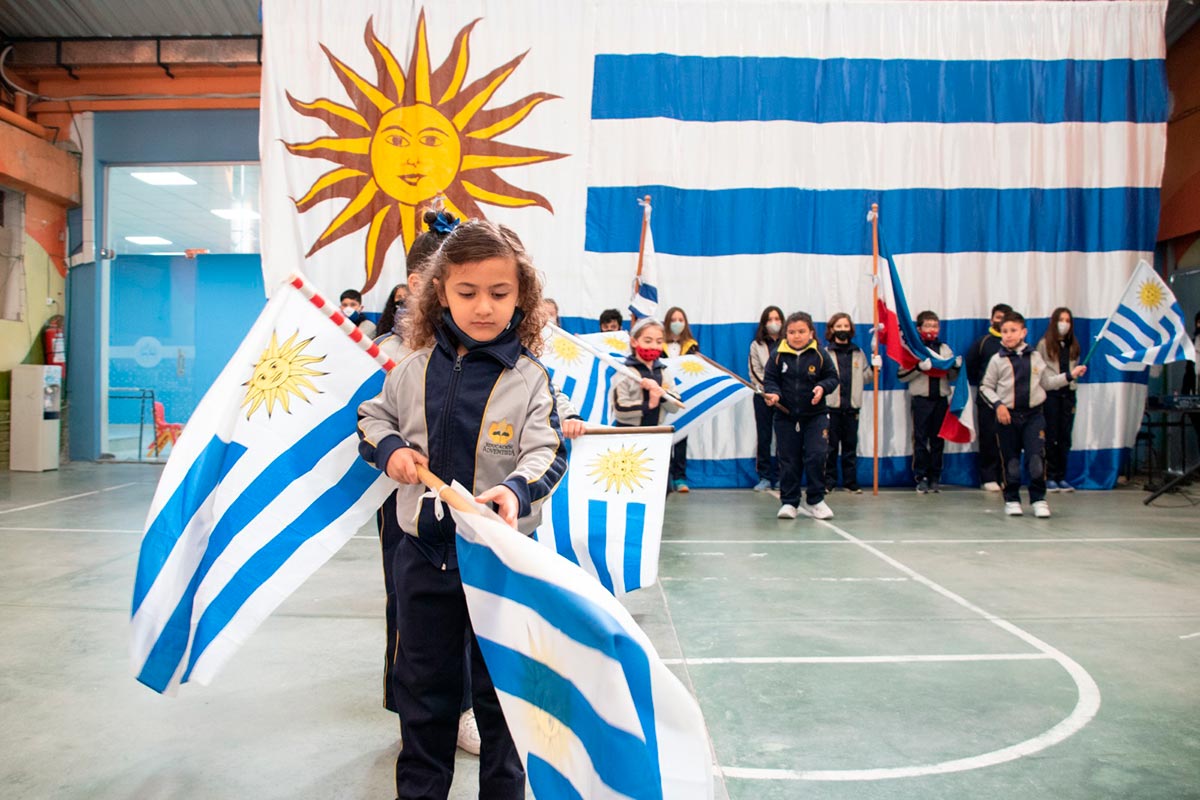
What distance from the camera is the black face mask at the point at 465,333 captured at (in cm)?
174

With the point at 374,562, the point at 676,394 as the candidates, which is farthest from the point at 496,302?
the point at 676,394

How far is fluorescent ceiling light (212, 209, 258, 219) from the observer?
1330cm

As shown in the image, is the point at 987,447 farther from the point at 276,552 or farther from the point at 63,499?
the point at 63,499

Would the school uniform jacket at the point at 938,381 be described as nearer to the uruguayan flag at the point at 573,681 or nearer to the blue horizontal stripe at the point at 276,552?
the blue horizontal stripe at the point at 276,552

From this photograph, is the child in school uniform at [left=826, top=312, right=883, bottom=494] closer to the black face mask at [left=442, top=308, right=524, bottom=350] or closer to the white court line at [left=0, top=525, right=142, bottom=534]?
the white court line at [left=0, top=525, right=142, bottom=534]

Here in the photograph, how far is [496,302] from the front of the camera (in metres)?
1.75

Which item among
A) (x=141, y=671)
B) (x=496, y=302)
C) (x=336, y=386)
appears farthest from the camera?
(x=336, y=386)

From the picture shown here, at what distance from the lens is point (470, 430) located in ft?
5.61

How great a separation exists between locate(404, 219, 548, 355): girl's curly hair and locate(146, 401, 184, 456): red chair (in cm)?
1018

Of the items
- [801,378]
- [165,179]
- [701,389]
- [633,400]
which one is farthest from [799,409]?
[165,179]

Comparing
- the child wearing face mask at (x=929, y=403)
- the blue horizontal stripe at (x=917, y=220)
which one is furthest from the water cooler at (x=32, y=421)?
the child wearing face mask at (x=929, y=403)

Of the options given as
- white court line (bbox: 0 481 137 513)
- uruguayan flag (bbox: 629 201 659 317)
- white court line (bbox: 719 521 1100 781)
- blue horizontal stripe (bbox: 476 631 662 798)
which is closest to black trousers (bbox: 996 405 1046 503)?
uruguayan flag (bbox: 629 201 659 317)

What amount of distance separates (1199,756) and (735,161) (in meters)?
6.82

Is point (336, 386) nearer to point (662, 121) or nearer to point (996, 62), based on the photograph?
point (662, 121)
